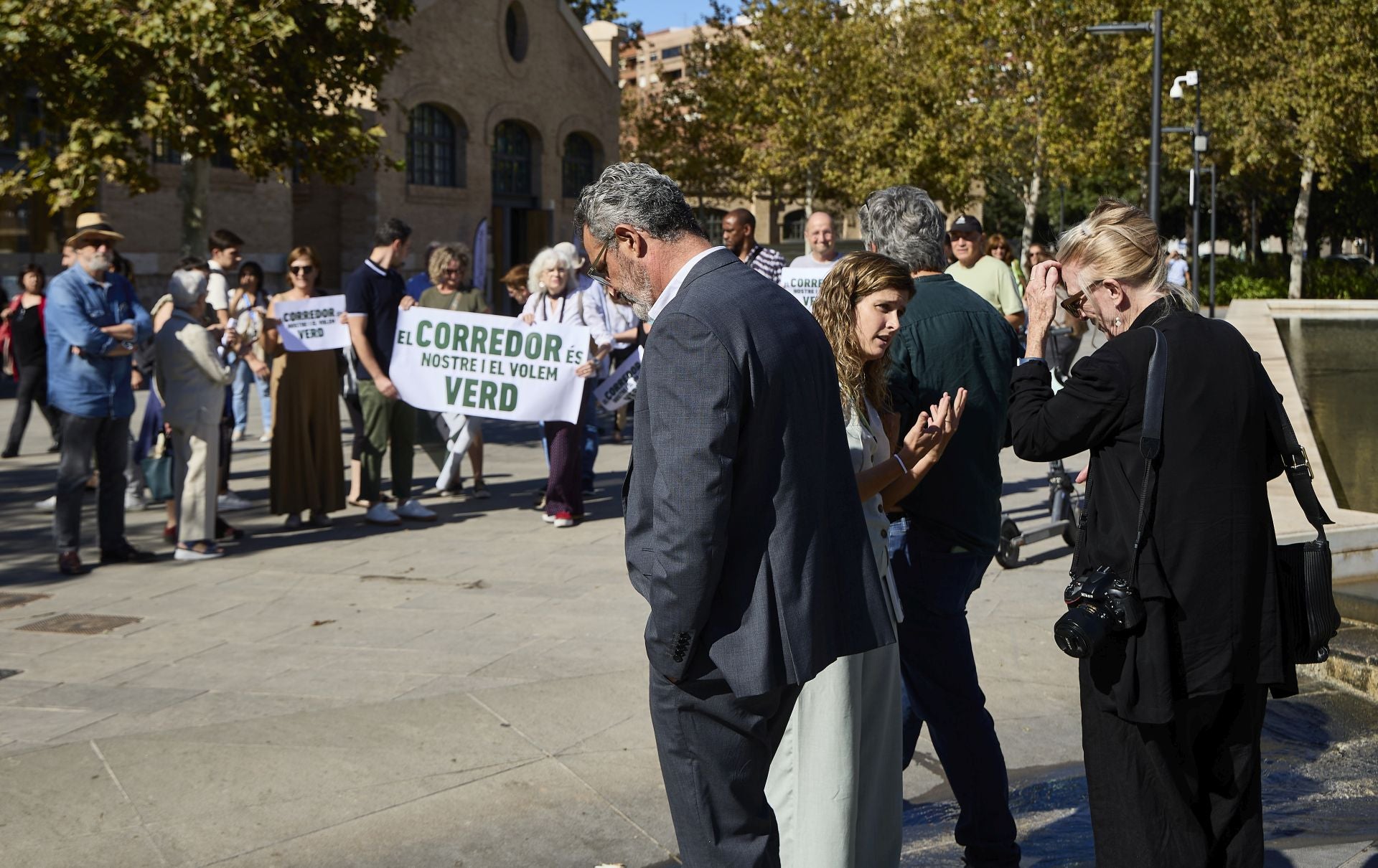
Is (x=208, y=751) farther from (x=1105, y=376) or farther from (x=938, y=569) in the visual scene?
(x=1105, y=376)

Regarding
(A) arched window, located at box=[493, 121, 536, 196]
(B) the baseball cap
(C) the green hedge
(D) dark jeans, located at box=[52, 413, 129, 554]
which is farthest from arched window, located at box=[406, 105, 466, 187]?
(B) the baseball cap

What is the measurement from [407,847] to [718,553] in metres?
2.08

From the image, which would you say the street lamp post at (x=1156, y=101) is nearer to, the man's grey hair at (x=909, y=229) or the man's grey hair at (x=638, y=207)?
the man's grey hair at (x=909, y=229)

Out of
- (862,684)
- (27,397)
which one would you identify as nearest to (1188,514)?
(862,684)

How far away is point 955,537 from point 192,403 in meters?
5.83

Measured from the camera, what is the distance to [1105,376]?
10.2 feet

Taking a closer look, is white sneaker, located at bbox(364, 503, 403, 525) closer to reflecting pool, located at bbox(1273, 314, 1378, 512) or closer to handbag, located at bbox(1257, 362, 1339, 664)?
reflecting pool, located at bbox(1273, 314, 1378, 512)

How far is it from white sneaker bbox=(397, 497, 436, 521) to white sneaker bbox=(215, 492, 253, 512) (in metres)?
Result: 1.27

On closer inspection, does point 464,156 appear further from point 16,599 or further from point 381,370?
point 16,599

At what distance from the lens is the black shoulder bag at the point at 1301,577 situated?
3.17m

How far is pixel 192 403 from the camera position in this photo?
27.9 ft

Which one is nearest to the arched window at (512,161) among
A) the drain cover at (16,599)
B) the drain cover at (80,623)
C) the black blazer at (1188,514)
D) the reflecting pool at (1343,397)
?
the reflecting pool at (1343,397)

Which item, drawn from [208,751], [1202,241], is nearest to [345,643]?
[208,751]

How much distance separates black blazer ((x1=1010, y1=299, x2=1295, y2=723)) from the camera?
3.06 meters
